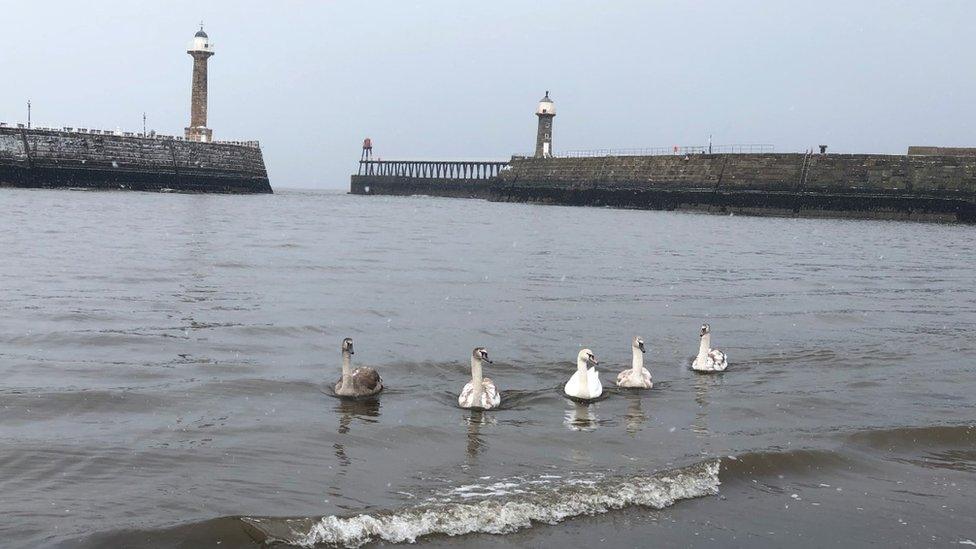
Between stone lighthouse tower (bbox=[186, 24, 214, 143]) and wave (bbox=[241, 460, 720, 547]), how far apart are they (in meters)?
86.8

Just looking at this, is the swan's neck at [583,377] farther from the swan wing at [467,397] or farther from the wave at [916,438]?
the wave at [916,438]

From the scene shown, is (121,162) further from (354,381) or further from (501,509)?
(501,509)

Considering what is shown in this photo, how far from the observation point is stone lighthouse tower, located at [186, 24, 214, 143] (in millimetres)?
87938

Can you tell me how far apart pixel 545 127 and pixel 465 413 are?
8607 centimetres

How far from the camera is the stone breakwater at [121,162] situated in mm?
73562

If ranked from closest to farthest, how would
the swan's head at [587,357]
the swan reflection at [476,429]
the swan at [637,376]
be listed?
the swan reflection at [476,429] < the swan's head at [587,357] < the swan at [637,376]

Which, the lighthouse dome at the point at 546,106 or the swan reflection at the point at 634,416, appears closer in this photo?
the swan reflection at the point at 634,416

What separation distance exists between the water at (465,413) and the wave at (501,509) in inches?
0.8

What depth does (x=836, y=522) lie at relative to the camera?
6.57 meters

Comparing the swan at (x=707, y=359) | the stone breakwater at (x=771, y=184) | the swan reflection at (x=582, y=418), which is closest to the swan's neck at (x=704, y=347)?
the swan at (x=707, y=359)

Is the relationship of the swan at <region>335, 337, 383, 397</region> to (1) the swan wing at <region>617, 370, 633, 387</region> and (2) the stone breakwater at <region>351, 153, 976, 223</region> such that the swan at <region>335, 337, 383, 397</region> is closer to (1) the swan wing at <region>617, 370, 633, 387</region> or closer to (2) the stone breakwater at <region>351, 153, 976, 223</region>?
(1) the swan wing at <region>617, 370, 633, 387</region>

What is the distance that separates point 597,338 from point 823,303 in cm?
642

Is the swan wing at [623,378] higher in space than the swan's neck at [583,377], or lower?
lower

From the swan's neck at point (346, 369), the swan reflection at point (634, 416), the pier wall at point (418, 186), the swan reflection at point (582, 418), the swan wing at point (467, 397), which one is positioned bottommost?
the swan reflection at point (582, 418)
